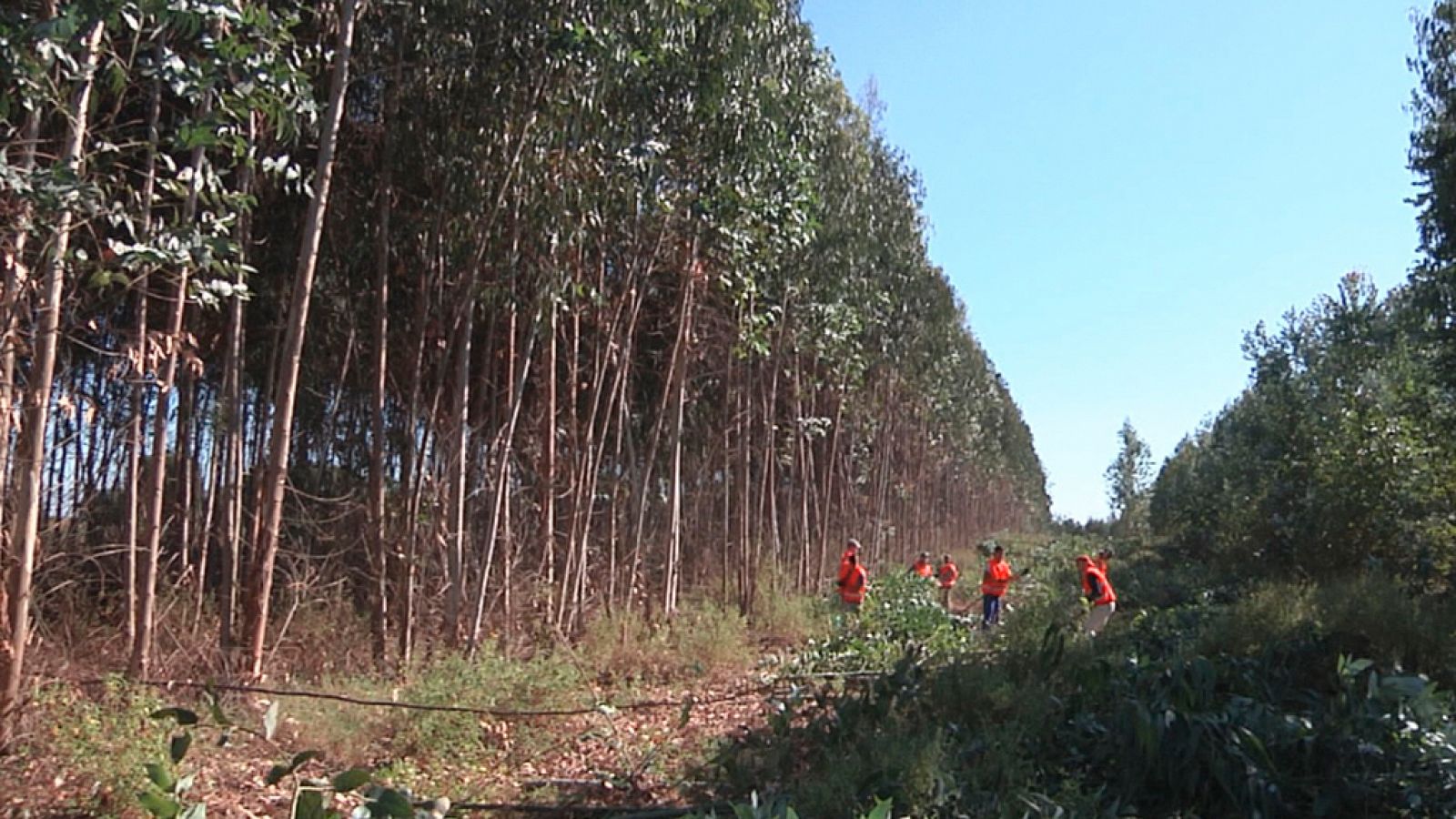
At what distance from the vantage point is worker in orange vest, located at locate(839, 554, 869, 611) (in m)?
16.8

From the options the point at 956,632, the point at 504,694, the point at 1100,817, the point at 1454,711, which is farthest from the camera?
the point at 956,632

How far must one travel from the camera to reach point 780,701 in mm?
9500

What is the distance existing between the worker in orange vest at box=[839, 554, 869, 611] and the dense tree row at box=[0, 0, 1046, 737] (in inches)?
82.6

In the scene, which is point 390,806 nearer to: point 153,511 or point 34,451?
point 34,451

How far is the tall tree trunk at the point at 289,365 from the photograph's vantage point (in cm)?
819

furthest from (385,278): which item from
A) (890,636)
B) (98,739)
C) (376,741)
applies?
(890,636)

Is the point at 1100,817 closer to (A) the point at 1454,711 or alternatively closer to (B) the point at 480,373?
(A) the point at 1454,711

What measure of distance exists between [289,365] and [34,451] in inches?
85.5

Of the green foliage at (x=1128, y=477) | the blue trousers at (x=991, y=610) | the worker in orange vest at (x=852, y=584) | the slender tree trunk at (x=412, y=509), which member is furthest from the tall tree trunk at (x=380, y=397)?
the green foliage at (x=1128, y=477)

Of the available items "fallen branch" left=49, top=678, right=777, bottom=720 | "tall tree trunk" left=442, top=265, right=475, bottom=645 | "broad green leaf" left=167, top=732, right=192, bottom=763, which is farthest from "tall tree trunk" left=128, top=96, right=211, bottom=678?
"tall tree trunk" left=442, top=265, right=475, bottom=645

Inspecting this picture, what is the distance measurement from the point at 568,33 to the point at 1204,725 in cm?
Answer: 736

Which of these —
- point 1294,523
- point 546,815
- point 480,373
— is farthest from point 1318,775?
point 1294,523

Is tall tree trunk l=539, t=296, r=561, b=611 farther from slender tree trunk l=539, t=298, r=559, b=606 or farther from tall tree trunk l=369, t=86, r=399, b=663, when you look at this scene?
tall tree trunk l=369, t=86, r=399, b=663

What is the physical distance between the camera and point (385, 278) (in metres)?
9.91
